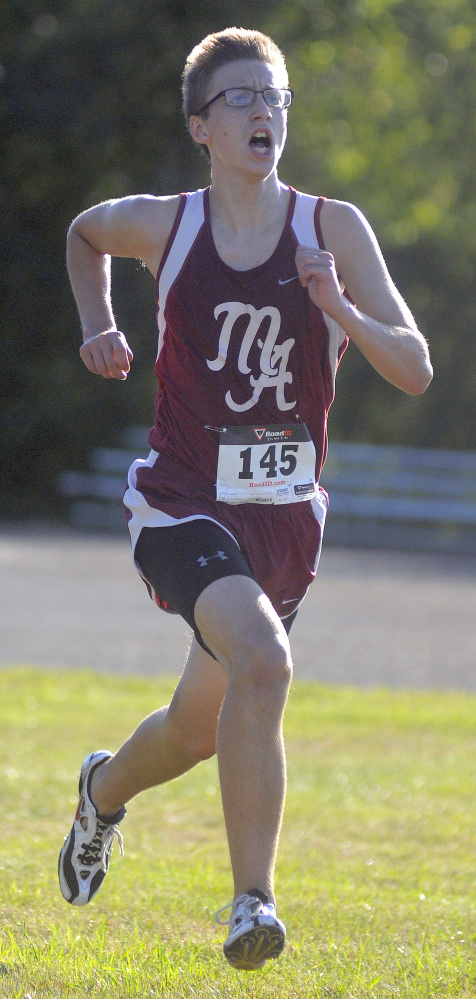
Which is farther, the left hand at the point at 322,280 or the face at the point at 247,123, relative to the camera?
the face at the point at 247,123

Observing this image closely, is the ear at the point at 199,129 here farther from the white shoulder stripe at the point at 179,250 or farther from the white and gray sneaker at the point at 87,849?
the white and gray sneaker at the point at 87,849

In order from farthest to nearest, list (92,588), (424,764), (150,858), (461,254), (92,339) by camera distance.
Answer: (461,254) → (92,588) → (424,764) → (150,858) → (92,339)

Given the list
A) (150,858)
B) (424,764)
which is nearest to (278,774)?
(150,858)

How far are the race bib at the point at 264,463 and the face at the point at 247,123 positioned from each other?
72 cm

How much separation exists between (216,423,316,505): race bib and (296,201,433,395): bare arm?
35 centimetres

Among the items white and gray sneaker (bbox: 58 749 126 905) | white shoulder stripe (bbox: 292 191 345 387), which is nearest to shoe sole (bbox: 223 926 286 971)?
white and gray sneaker (bbox: 58 749 126 905)

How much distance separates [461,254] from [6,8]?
7.66 metres

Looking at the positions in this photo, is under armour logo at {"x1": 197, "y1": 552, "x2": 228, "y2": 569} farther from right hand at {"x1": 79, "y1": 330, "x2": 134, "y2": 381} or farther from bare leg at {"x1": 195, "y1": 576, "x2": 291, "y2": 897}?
right hand at {"x1": 79, "y1": 330, "x2": 134, "y2": 381}

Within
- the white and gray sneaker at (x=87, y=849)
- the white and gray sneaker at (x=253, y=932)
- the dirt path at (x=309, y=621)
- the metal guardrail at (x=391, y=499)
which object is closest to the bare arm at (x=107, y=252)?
the white and gray sneaker at (x=87, y=849)

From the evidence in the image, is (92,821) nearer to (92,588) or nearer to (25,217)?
(92,588)

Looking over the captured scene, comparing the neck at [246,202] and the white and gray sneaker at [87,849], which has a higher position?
the neck at [246,202]

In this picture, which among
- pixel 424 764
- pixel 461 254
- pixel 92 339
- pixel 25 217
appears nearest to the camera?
pixel 92 339

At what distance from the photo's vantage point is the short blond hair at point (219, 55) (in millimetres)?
3730

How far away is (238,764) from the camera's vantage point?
3.13m
